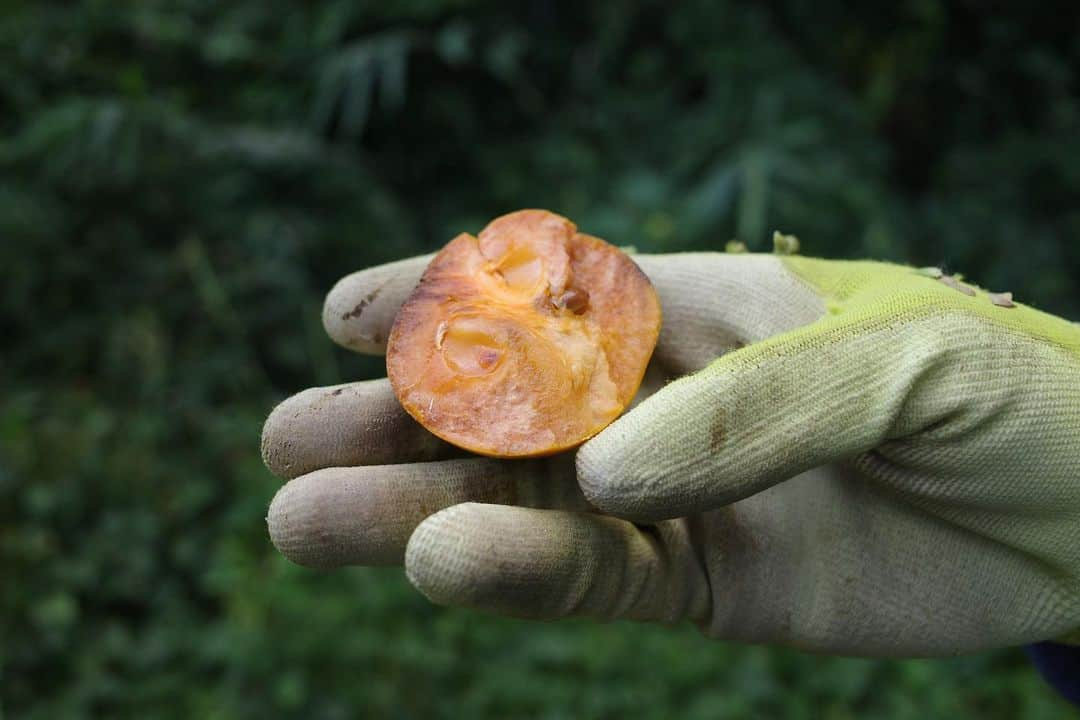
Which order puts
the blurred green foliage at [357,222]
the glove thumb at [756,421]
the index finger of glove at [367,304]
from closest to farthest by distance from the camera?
the glove thumb at [756,421]
the index finger of glove at [367,304]
the blurred green foliage at [357,222]

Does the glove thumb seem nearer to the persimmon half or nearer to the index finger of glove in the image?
the persimmon half

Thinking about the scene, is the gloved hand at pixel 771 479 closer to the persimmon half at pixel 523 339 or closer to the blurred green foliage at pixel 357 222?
the persimmon half at pixel 523 339

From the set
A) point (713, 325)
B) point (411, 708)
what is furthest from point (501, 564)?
point (411, 708)

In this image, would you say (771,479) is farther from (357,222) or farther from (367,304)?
(357,222)

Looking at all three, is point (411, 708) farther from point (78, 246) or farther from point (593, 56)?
point (593, 56)

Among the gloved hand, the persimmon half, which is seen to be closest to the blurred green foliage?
the gloved hand

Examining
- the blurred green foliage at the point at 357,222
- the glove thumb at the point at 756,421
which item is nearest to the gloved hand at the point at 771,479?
the glove thumb at the point at 756,421
